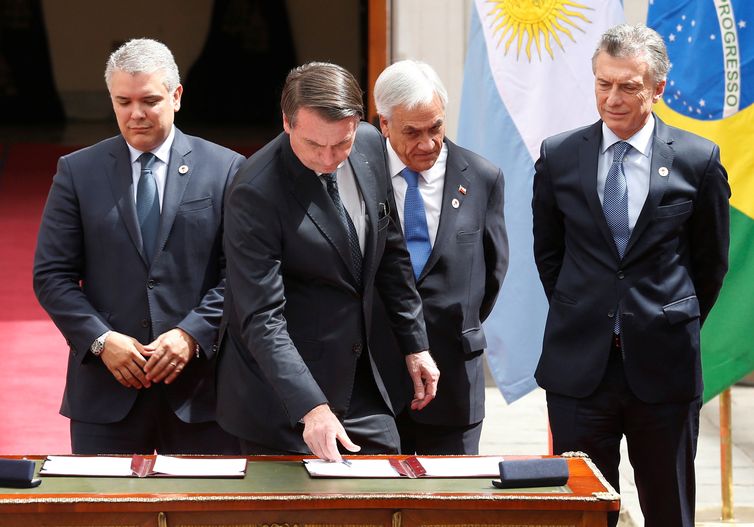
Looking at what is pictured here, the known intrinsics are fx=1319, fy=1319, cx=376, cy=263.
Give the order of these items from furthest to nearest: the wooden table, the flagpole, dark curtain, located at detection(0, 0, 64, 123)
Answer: dark curtain, located at detection(0, 0, 64, 123) → the flagpole → the wooden table

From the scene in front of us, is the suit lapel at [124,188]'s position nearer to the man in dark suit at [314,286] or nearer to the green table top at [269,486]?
the man in dark suit at [314,286]

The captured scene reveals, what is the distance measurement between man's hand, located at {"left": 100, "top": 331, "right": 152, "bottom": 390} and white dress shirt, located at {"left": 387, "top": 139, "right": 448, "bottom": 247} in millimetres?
779

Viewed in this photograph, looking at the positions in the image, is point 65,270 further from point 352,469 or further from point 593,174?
point 593,174

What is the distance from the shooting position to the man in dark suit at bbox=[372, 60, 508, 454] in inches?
136

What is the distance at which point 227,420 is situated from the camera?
318 cm

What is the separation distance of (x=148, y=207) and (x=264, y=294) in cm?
76

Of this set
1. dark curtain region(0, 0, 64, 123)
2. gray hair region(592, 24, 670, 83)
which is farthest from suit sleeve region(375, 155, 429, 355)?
dark curtain region(0, 0, 64, 123)

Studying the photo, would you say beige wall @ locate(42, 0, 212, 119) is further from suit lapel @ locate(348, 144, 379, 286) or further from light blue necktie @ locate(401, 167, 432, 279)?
suit lapel @ locate(348, 144, 379, 286)

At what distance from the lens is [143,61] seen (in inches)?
138

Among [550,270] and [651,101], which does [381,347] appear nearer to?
[550,270]

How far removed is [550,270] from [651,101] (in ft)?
1.79

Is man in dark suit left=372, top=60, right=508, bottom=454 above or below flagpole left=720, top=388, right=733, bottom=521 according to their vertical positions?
above

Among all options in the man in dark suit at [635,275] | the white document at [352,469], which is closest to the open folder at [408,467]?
the white document at [352,469]

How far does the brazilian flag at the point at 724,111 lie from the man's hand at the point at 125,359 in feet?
6.05
